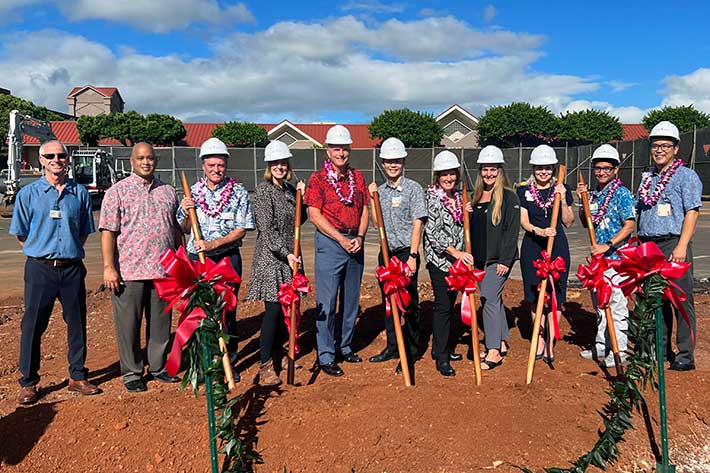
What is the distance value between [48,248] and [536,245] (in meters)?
3.85

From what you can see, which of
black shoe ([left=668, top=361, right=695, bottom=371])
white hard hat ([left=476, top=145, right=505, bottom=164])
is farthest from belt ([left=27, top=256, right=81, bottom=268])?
black shoe ([left=668, top=361, right=695, bottom=371])

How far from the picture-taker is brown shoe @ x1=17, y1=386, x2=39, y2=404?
4.58 meters

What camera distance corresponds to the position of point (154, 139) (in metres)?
51.4

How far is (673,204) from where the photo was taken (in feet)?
16.2

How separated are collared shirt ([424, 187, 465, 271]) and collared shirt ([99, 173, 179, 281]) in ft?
6.77

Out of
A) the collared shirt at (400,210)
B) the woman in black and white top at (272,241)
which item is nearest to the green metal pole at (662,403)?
the collared shirt at (400,210)

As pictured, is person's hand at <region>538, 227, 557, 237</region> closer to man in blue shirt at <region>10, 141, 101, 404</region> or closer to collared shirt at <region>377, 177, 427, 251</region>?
collared shirt at <region>377, 177, 427, 251</region>

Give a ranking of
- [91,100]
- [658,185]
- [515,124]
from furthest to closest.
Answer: [91,100] < [515,124] < [658,185]

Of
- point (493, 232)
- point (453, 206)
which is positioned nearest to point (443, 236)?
point (453, 206)

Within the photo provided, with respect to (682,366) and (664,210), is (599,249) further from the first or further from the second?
(682,366)

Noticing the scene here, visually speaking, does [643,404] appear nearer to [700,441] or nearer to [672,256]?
[700,441]

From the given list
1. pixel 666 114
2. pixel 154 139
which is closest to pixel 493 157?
pixel 154 139

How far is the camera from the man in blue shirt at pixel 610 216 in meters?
5.07

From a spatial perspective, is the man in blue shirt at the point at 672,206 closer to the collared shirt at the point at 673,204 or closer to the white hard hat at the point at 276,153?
the collared shirt at the point at 673,204
